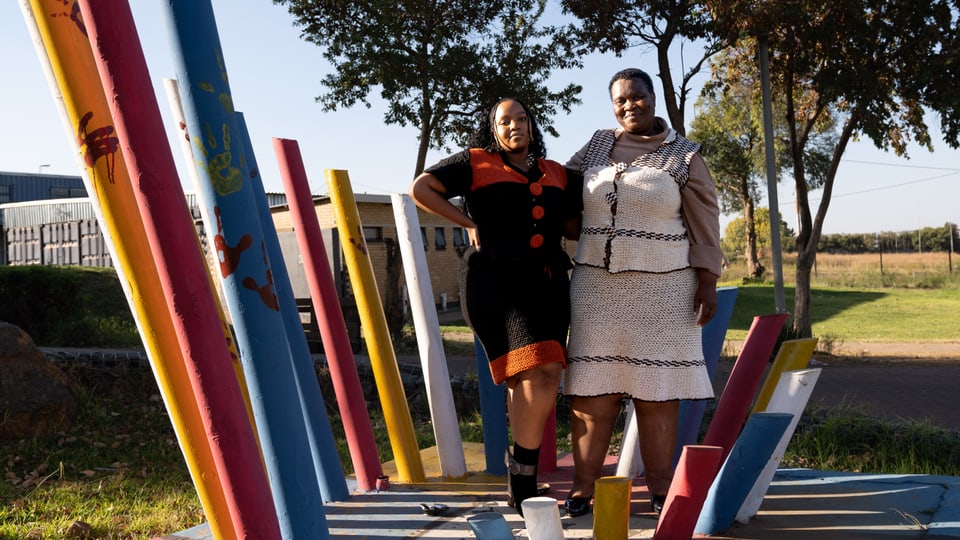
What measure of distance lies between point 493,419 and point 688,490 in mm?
1529

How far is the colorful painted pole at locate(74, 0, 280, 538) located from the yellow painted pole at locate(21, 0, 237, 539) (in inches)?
6.8

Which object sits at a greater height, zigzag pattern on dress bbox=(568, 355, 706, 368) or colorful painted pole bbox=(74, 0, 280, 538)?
colorful painted pole bbox=(74, 0, 280, 538)

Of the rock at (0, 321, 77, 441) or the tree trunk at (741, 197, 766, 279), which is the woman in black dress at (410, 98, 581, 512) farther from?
the tree trunk at (741, 197, 766, 279)

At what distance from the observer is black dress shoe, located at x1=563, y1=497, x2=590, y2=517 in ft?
10.3

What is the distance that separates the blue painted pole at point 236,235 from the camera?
87.8 inches

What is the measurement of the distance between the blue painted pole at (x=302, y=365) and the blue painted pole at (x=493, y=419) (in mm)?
690

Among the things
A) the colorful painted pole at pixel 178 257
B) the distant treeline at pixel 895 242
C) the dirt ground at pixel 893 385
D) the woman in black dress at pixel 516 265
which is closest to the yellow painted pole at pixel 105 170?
the colorful painted pole at pixel 178 257

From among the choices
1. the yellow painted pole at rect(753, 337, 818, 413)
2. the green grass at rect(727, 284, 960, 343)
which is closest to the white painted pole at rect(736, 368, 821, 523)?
the yellow painted pole at rect(753, 337, 818, 413)

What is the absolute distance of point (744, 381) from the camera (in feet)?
10.9

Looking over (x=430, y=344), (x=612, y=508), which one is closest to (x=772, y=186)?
(x=430, y=344)

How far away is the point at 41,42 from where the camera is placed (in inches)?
90.0

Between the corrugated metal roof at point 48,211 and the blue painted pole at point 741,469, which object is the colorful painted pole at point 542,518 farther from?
the corrugated metal roof at point 48,211

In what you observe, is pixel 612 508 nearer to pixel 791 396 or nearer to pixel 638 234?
pixel 791 396

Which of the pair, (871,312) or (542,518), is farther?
(871,312)
